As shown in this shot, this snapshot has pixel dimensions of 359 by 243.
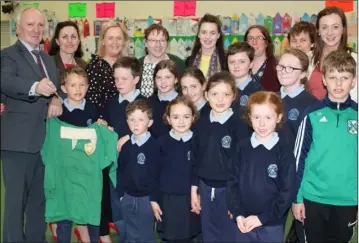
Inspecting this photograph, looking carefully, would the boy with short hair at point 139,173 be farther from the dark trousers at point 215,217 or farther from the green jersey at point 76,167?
the dark trousers at point 215,217

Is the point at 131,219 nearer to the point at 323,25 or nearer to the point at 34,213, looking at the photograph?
the point at 34,213

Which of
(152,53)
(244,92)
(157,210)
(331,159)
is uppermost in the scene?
(152,53)

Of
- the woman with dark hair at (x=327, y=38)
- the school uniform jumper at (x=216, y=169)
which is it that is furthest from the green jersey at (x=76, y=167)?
the woman with dark hair at (x=327, y=38)

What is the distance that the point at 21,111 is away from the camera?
3.08m

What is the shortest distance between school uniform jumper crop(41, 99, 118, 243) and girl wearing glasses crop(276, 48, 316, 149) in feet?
3.95

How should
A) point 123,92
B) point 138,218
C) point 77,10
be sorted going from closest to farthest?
point 138,218 → point 123,92 → point 77,10

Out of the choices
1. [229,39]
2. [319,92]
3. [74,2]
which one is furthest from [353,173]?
[74,2]

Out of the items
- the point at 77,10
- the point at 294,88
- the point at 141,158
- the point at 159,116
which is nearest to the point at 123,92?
the point at 159,116

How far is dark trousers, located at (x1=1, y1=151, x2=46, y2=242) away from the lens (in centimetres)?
312

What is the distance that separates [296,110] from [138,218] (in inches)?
50.4

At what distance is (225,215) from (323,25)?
154cm

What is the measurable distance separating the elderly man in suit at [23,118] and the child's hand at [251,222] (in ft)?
5.10

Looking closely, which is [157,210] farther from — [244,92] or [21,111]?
[21,111]

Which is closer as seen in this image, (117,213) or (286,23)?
(117,213)
